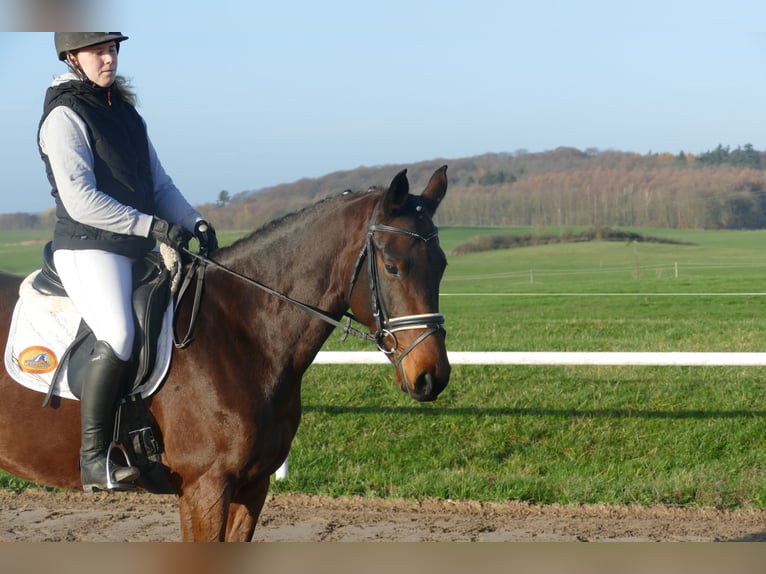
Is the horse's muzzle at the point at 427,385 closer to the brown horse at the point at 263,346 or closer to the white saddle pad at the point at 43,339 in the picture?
the brown horse at the point at 263,346

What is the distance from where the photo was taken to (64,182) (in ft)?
11.7

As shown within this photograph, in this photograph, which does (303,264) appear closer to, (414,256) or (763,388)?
(414,256)

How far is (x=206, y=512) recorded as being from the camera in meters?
3.54

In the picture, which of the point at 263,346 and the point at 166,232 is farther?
the point at 263,346

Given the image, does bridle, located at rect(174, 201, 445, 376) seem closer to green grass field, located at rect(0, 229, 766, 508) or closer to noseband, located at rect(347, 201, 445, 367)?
noseband, located at rect(347, 201, 445, 367)

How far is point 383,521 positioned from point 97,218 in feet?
11.0

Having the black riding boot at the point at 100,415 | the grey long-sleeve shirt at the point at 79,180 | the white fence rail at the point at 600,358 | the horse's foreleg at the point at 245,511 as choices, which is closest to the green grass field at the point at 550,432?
the white fence rail at the point at 600,358

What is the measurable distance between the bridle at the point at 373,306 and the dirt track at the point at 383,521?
7.17 feet

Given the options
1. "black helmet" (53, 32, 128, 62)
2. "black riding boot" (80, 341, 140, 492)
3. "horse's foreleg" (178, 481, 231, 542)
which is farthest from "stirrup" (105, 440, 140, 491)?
Answer: "black helmet" (53, 32, 128, 62)

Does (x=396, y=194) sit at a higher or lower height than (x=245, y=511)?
higher

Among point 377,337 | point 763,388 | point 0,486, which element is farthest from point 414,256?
point 763,388

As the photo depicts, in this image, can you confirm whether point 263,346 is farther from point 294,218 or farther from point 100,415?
point 100,415

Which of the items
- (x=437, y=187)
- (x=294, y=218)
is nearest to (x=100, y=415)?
(x=294, y=218)

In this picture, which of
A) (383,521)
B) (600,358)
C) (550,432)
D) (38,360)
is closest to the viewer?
(38,360)
